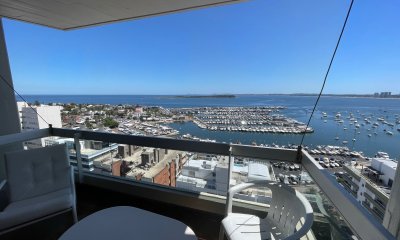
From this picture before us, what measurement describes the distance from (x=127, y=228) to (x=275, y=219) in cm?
131

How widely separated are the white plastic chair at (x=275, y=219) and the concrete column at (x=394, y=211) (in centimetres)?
42

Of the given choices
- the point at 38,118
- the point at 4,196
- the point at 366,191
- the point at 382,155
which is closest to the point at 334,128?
the point at 382,155

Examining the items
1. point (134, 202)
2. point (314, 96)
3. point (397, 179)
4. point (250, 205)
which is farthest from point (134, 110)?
point (397, 179)

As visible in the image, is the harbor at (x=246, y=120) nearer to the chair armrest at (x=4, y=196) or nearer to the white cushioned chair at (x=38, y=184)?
the white cushioned chair at (x=38, y=184)

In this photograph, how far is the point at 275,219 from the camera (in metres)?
1.79

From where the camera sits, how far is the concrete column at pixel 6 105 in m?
3.50

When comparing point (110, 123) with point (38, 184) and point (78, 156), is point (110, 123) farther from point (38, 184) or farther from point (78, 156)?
point (38, 184)

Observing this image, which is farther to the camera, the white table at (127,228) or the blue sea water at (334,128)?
the white table at (127,228)

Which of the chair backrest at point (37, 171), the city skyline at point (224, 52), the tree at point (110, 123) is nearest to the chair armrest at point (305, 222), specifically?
the city skyline at point (224, 52)

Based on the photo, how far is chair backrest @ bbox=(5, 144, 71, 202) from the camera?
2.48 metres

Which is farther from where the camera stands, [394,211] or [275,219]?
[275,219]

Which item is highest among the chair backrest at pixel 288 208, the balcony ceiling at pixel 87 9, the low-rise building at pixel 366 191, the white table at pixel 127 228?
the balcony ceiling at pixel 87 9

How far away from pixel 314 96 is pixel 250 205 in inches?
57.0

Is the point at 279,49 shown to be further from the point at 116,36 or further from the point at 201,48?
the point at 116,36
